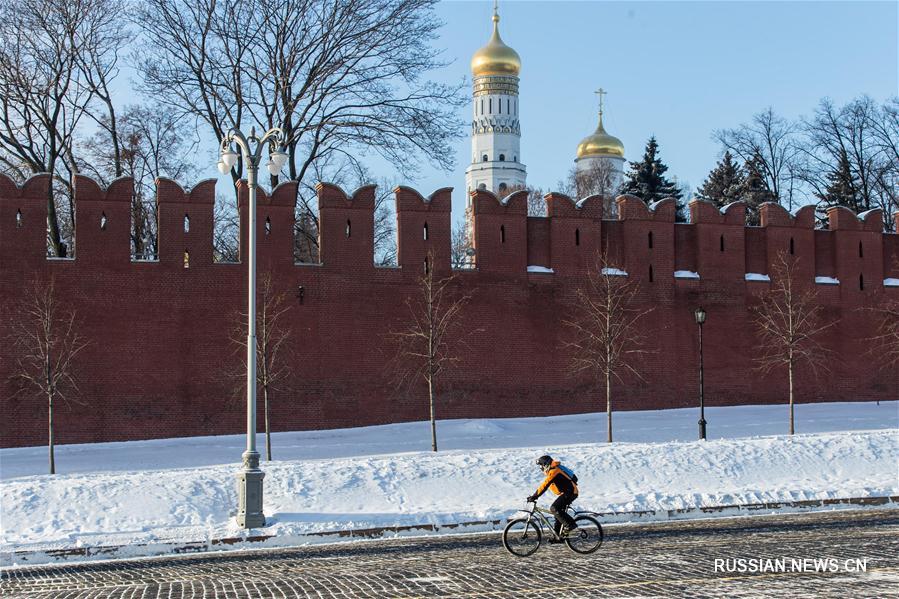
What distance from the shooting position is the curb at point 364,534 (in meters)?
14.9

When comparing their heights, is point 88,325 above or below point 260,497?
above

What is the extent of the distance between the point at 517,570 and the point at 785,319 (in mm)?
19870

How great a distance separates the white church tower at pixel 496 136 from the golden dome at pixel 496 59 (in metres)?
2.43

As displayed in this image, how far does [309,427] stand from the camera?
26453 millimetres

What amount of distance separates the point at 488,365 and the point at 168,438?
8167mm

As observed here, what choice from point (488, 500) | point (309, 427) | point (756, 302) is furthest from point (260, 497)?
point (756, 302)

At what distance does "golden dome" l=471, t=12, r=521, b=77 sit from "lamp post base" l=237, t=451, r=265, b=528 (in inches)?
2691

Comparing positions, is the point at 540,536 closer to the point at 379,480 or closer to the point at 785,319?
the point at 379,480

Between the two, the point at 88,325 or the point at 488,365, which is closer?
the point at 88,325

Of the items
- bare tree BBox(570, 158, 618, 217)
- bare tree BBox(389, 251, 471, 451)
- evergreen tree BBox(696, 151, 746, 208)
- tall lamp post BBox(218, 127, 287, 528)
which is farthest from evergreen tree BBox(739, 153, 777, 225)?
tall lamp post BBox(218, 127, 287, 528)

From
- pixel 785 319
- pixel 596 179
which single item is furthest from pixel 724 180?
pixel 785 319

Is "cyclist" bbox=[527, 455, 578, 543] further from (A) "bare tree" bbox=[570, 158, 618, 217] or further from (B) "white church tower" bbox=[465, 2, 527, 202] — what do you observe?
(B) "white church tower" bbox=[465, 2, 527, 202]

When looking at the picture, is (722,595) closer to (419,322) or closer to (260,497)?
(260,497)

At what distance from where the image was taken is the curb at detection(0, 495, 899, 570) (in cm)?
1491
